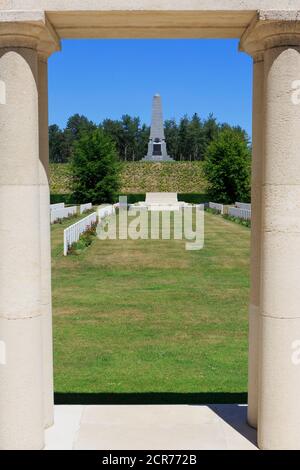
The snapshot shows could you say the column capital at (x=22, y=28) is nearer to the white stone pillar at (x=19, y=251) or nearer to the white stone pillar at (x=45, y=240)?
the white stone pillar at (x=19, y=251)

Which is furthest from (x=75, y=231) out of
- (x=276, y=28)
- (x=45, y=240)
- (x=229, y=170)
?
(x=229, y=170)

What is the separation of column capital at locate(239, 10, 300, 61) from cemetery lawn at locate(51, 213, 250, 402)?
4.47 metres

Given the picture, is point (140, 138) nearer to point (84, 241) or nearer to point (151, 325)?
point (84, 241)

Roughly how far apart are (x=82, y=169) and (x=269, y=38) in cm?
5243

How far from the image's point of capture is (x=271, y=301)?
4480 millimetres

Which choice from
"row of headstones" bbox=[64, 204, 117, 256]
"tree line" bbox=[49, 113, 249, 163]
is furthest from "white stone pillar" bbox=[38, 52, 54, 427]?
"tree line" bbox=[49, 113, 249, 163]

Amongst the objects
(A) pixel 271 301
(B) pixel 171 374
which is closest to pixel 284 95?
(A) pixel 271 301

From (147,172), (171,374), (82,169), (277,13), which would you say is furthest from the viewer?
(147,172)

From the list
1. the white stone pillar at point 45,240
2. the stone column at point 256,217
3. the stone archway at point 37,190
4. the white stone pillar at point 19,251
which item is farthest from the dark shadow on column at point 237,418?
the white stone pillar at point 19,251

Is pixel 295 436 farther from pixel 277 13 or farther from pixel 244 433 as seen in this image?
pixel 277 13

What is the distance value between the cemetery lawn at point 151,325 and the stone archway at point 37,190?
220 cm

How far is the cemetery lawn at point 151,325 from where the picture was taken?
7371mm

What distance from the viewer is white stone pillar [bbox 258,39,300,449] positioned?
433cm

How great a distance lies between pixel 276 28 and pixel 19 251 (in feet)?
9.64
